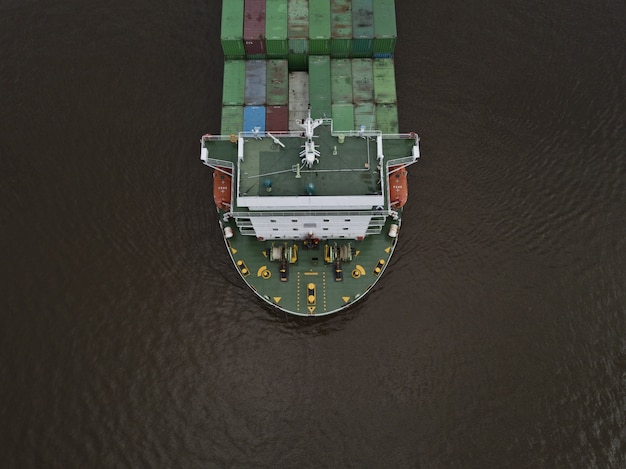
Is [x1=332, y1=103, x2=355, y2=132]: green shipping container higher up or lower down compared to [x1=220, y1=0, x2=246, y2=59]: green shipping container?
lower down

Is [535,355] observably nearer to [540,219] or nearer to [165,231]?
[540,219]

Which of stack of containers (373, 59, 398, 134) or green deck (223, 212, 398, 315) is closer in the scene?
green deck (223, 212, 398, 315)

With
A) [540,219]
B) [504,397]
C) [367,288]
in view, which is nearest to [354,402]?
[367,288]

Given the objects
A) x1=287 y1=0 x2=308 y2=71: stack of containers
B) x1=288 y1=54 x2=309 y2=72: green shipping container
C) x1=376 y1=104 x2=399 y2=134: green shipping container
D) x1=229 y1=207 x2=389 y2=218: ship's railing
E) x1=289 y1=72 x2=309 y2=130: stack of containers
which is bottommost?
x1=229 y1=207 x2=389 y2=218: ship's railing

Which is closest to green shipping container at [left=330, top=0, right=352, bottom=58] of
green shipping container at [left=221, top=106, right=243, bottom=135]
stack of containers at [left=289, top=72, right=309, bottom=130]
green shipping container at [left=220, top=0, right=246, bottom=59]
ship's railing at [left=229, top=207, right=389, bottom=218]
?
stack of containers at [left=289, top=72, right=309, bottom=130]

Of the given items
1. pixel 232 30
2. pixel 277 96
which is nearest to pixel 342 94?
pixel 277 96

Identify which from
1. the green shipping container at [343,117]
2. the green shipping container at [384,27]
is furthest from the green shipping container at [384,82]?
the green shipping container at [343,117]

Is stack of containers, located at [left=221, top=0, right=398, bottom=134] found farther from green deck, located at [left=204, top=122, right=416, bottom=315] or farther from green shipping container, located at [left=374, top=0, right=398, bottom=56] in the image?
green deck, located at [left=204, top=122, right=416, bottom=315]

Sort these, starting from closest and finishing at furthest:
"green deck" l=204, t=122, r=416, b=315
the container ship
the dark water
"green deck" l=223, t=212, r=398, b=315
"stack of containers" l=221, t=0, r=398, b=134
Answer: "green deck" l=204, t=122, r=416, b=315, the container ship, the dark water, "green deck" l=223, t=212, r=398, b=315, "stack of containers" l=221, t=0, r=398, b=134
